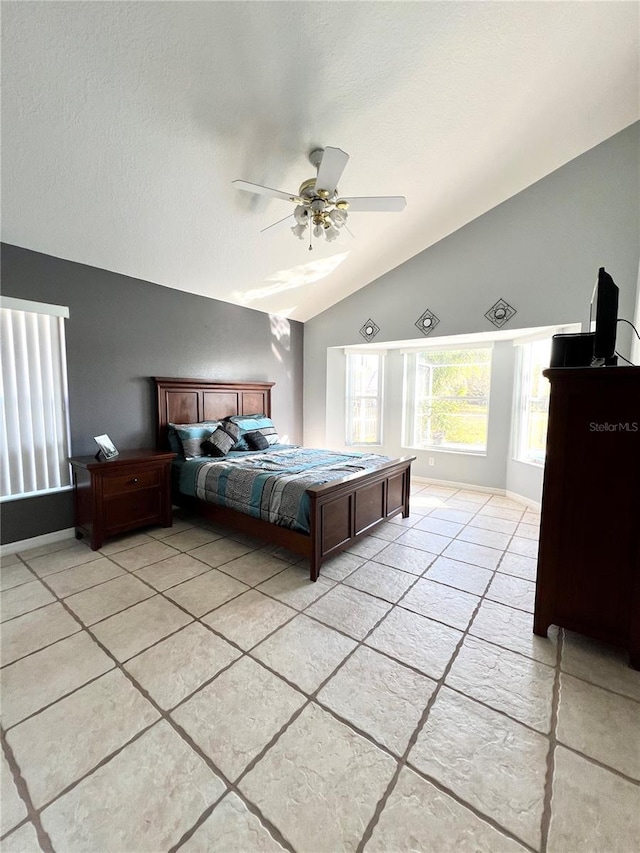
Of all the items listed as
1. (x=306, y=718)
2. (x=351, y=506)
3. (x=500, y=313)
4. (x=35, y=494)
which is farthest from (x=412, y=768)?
(x=500, y=313)

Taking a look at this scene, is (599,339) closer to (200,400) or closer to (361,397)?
(200,400)

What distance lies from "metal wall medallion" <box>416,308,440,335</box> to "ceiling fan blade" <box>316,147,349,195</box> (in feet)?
8.15

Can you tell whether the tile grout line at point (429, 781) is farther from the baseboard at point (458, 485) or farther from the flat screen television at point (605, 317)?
the baseboard at point (458, 485)

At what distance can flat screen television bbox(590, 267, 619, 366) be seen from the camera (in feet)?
5.74

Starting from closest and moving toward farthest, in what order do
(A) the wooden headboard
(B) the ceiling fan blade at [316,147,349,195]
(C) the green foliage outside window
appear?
(B) the ceiling fan blade at [316,147,349,195]
(A) the wooden headboard
(C) the green foliage outside window

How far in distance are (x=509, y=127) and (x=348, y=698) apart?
4.17m

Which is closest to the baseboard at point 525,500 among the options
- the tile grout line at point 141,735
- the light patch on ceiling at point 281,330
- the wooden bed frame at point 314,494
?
the wooden bed frame at point 314,494

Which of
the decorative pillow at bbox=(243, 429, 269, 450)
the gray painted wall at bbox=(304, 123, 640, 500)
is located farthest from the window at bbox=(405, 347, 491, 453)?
the decorative pillow at bbox=(243, 429, 269, 450)

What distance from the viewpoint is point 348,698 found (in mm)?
1546

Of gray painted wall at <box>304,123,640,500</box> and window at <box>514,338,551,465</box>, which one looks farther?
window at <box>514,338,551,465</box>

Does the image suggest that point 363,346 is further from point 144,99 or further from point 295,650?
point 295,650

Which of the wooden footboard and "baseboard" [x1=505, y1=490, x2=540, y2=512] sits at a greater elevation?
the wooden footboard

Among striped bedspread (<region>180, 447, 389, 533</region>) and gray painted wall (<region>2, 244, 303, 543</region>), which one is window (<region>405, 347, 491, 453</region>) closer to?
striped bedspread (<region>180, 447, 389, 533</region>)

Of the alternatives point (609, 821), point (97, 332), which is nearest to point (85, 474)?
point (97, 332)
